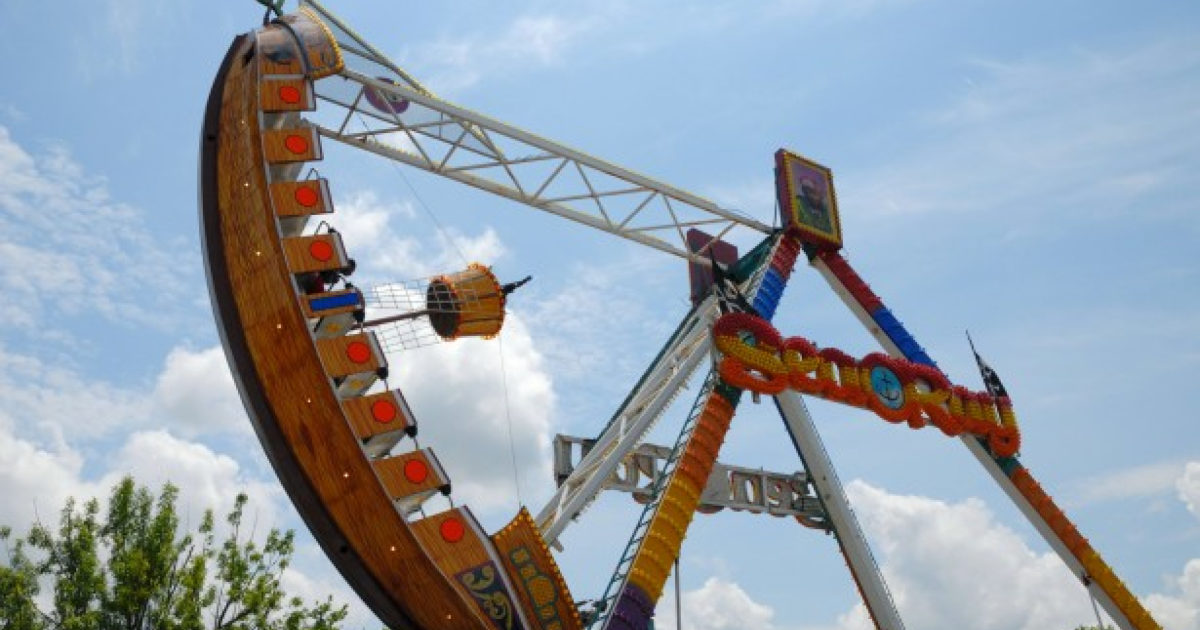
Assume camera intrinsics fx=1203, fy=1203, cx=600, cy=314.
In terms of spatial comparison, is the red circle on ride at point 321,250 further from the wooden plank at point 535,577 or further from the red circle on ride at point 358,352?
the wooden plank at point 535,577

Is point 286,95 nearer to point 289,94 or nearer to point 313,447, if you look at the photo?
point 289,94

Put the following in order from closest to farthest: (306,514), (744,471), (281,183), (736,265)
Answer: (306,514) < (281,183) < (736,265) < (744,471)

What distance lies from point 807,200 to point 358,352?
14.9 metres

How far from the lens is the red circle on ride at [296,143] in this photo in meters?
18.9

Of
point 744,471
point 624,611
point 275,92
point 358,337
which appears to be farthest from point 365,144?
point 744,471

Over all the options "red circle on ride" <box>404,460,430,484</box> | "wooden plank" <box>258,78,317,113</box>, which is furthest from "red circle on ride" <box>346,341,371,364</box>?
"wooden plank" <box>258,78,317,113</box>

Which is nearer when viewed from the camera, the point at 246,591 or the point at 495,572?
the point at 495,572

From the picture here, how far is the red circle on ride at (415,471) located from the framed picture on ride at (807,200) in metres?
13.5

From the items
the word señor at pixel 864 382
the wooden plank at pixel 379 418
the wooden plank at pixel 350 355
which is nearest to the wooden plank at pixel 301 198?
the wooden plank at pixel 350 355

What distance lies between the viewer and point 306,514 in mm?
16578

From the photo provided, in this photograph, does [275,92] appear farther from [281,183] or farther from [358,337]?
[358,337]

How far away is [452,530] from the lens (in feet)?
56.5

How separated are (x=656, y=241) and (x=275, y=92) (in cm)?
937

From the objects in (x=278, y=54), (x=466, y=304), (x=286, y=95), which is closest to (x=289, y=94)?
(x=286, y=95)
